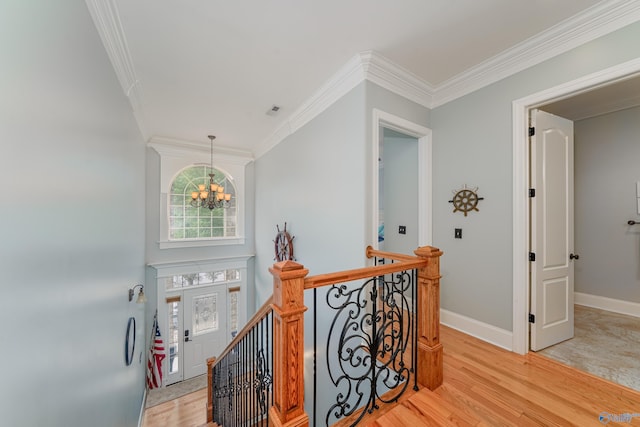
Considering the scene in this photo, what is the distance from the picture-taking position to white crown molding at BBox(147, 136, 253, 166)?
4.72 m

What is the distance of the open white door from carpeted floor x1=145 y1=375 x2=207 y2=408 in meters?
5.55

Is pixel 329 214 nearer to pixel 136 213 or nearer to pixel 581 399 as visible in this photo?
pixel 581 399

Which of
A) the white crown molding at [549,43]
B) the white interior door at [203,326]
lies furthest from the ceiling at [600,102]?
the white interior door at [203,326]

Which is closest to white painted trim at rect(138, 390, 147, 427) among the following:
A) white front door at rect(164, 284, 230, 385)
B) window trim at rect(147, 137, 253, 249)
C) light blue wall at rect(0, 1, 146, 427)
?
white front door at rect(164, 284, 230, 385)

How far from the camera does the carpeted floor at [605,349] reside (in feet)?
6.47

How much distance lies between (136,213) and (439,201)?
164 inches

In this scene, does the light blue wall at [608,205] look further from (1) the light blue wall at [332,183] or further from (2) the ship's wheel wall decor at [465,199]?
(1) the light blue wall at [332,183]

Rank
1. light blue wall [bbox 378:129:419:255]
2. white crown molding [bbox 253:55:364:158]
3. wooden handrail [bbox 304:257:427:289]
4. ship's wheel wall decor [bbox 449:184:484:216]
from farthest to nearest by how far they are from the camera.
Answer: light blue wall [bbox 378:129:419:255]
ship's wheel wall decor [bbox 449:184:484:216]
white crown molding [bbox 253:55:364:158]
wooden handrail [bbox 304:257:427:289]

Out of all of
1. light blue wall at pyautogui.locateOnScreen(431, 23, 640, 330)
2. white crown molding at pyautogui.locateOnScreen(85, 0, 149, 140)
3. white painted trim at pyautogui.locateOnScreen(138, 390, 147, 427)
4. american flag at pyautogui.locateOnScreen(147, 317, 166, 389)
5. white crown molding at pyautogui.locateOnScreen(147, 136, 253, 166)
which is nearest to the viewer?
white crown molding at pyautogui.locateOnScreen(85, 0, 149, 140)

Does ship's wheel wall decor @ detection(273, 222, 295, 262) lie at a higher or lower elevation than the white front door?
higher

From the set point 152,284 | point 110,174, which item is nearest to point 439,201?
point 110,174

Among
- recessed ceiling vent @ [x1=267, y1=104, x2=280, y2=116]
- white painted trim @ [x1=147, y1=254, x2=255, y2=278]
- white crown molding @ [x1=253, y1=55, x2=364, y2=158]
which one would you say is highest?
recessed ceiling vent @ [x1=267, y1=104, x2=280, y2=116]

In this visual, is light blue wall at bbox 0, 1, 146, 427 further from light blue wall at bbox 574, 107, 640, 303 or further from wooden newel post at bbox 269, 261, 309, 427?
light blue wall at bbox 574, 107, 640, 303

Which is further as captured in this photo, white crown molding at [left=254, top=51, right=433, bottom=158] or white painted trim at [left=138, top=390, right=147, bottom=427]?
white painted trim at [left=138, top=390, right=147, bottom=427]
